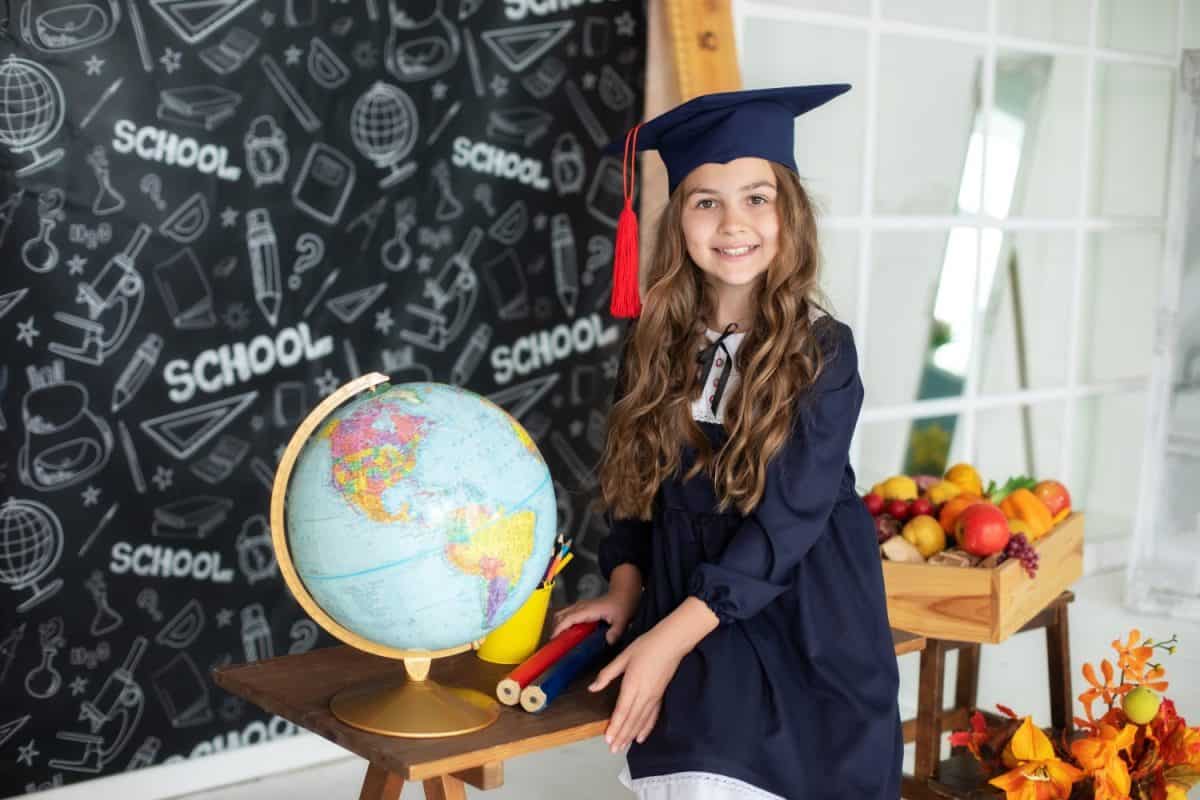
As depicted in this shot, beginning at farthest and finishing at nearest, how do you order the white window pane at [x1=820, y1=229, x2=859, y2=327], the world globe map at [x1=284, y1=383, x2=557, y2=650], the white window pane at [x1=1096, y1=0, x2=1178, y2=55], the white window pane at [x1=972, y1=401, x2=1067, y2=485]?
the white window pane at [x1=1096, y1=0, x2=1178, y2=55] → the white window pane at [x1=972, y1=401, x2=1067, y2=485] → the white window pane at [x1=820, y1=229, x2=859, y2=327] → the world globe map at [x1=284, y1=383, x2=557, y2=650]

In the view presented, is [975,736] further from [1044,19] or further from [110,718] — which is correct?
[1044,19]

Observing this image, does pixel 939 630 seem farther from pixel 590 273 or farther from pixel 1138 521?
pixel 1138 521

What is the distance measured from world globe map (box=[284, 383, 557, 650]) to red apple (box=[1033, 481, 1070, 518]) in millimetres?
1749

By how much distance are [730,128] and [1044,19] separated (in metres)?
2.77

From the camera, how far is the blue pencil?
1815 millimetres

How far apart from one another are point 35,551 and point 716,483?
1653mm

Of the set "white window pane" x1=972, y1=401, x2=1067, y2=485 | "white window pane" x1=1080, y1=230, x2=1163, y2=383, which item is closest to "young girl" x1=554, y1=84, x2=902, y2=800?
"white window pane" x1=972, y1=401, x2=1067, y2=485

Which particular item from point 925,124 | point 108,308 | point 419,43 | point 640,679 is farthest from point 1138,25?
point 640,679

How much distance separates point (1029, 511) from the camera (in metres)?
2.91

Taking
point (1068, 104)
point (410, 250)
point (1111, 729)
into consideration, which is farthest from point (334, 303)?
point (1068, 104)

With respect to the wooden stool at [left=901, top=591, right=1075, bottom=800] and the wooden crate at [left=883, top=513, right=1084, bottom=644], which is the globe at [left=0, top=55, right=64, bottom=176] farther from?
the wooden stool at [left=901, top=591, right=1075, bottom=800]

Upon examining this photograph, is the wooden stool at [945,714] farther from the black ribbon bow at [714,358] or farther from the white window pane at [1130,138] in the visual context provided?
the white window pane at [1130,138]

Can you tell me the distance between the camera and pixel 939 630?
2629 mm

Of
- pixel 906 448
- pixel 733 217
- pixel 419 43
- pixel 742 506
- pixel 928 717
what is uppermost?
pixel 419 43
